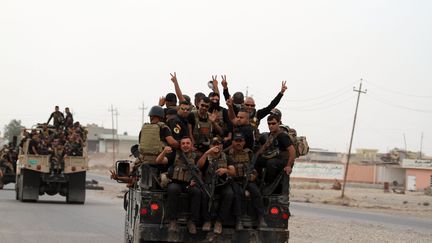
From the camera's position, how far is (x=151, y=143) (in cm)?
1034

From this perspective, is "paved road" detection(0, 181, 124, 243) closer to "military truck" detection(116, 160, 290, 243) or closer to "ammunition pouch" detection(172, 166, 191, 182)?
"military truck" detection(116, 160, 290, 243)

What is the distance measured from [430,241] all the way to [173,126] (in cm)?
1247

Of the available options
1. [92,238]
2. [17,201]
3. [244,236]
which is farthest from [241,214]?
[17,201]

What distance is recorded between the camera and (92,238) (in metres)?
16.7

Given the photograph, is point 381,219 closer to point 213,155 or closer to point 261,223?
point 261,223

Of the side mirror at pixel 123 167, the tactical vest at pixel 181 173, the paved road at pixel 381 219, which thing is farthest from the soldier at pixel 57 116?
the tactical vest at pixel 181 173

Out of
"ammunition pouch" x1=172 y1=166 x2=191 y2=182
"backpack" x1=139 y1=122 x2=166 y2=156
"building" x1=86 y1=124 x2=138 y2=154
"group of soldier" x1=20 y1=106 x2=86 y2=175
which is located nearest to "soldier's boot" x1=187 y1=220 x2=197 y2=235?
"ammunition pouch" x1=172 y1=166 x2=191 y2=182

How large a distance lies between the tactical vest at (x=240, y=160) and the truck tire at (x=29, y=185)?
63.8 feet

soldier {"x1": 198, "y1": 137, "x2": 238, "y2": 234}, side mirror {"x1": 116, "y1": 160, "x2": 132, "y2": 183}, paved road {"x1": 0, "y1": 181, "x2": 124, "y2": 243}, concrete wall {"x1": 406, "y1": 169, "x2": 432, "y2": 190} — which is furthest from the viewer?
concrete wall {"x1": 406, "y1": 169, "x2": 432, "y2": 190}

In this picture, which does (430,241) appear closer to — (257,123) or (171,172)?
(257,123)

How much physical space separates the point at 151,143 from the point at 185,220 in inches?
42.4

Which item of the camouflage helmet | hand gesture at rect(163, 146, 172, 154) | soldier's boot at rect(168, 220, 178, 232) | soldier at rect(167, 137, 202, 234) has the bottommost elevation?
soldier's boot at rect(168, 220, 178, 232)

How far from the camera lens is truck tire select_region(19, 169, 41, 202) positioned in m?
28.7

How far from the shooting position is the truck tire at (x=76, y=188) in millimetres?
28984
